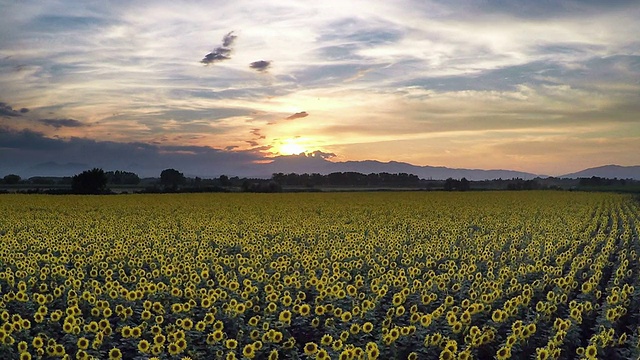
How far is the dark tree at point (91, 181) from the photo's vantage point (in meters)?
66.2

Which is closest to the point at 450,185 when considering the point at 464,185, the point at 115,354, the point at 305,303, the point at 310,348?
the point at 464,185

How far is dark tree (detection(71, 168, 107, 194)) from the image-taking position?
66188 mm

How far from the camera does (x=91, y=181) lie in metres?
67.1

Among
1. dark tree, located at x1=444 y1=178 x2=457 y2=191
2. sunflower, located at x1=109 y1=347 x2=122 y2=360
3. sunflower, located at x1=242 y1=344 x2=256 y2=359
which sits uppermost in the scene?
dark tree, located at x1=444 y1=178 x2=457 y2=191

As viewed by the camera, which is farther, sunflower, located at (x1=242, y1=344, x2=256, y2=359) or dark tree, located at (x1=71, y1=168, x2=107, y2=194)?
dark tree, located at (x1=71, y1=168, x2=107, y2=194)

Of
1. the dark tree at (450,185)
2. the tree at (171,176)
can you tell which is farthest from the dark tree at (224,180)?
the dark tree at (450,185)

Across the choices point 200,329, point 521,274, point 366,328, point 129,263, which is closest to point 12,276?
point 129,263

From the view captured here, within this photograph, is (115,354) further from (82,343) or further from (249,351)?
(249,351)

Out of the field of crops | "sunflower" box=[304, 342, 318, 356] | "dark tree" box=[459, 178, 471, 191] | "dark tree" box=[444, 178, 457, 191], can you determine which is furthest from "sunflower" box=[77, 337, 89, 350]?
"dark tree" box=[459, 178, 471, 191]

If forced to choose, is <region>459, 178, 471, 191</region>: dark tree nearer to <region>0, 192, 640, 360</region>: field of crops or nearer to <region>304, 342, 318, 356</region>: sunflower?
<region>0, 192, 640, 360</region>: field of crops

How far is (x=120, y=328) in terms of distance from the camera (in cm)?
916

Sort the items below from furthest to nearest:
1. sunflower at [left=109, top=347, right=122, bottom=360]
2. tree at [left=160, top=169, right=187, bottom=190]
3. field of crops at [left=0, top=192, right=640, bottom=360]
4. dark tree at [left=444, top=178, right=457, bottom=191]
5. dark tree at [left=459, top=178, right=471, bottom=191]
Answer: tree at [left=160, top=169, right=187, bottom=190]
dark tree at [left=459, top=178, right=471, bottom=191]
dark tree at [left=444, top=178, right=457, bottom=191]
field of crops at [left=0, top=192, right=640, bottom=360]
sunflower at [left=109, top=347, right=122, bottom=360]

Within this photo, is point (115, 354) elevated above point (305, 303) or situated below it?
below

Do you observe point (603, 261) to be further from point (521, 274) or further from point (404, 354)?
point (404, 354)
